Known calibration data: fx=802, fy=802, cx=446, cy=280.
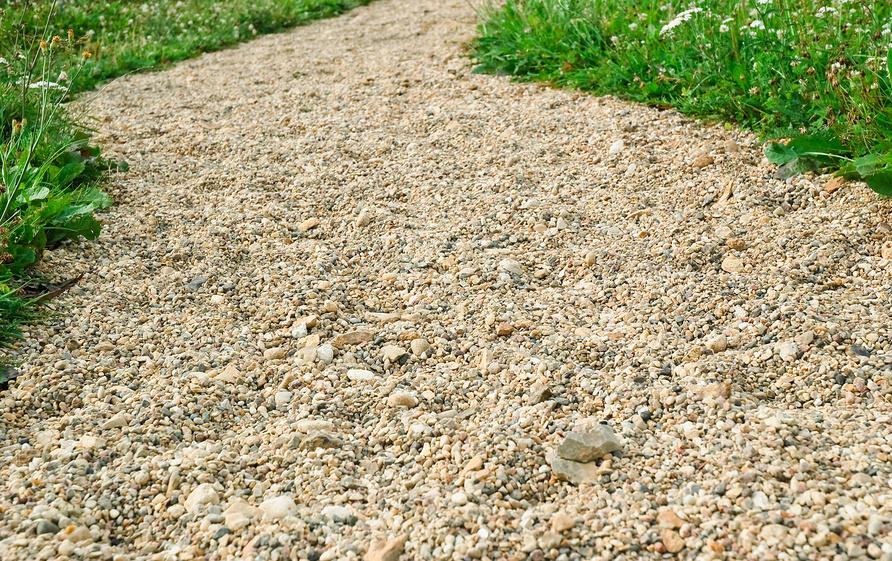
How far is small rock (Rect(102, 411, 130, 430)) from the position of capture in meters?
2.50

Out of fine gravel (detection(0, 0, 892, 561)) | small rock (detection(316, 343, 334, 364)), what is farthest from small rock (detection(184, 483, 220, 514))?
small rock (detection(316, 343, 334, 364))

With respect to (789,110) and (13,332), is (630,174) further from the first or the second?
(13,332)

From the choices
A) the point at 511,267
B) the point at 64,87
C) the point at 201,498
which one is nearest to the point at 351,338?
the point at 511,267

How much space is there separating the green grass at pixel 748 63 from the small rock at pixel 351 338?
207 cm

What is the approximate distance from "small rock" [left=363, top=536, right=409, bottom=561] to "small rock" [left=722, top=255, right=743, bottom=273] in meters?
1.80

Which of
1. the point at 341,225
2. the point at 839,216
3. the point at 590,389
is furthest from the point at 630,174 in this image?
the point at 590,389

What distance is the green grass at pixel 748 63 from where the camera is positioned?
3.62 metres

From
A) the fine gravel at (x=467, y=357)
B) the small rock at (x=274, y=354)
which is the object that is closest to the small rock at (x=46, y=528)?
the fine gravel at (x=467, y=357)

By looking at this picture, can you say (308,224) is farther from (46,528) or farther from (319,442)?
(46,528)

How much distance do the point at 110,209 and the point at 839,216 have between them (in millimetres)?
3380

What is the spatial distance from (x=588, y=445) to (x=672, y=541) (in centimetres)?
39

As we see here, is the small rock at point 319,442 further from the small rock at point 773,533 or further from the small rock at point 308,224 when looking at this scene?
the small rock at point 308,224

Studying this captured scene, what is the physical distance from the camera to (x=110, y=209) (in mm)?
4004

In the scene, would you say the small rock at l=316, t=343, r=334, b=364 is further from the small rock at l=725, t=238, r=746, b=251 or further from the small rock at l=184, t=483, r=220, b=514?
the small rock at l=725, t=238, r=746, b=251
